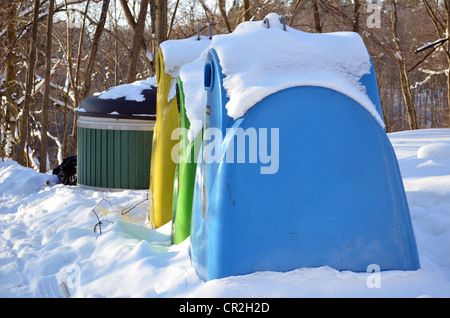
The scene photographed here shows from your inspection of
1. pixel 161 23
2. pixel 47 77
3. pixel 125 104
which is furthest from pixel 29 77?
pixel 125 104

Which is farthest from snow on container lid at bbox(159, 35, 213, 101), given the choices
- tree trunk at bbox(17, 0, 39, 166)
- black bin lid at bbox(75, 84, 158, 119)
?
tree trunk at bbox(17, 0, 39, 166)

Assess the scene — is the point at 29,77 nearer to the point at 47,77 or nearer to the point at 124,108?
the point at 47,77

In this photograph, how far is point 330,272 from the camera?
2.29 meters

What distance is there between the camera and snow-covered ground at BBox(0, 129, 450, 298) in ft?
7.33

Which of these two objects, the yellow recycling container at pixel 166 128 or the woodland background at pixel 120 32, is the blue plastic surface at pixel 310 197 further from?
the woodland background at pixel 120 32

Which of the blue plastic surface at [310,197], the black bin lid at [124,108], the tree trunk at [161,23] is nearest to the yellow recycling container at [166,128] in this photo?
the black bin lid at [124,108]

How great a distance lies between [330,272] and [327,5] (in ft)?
35.4

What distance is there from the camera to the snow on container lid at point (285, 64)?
8.00 feet

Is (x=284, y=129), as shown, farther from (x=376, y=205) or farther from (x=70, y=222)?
(x=70, y=222)

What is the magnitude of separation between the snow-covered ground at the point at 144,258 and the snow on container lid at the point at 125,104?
0.95 metres

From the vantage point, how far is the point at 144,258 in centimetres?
283

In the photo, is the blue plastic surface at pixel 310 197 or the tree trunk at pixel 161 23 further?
the tree trunk at pixel 161 23

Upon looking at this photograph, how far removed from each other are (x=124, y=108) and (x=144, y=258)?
3226mm
